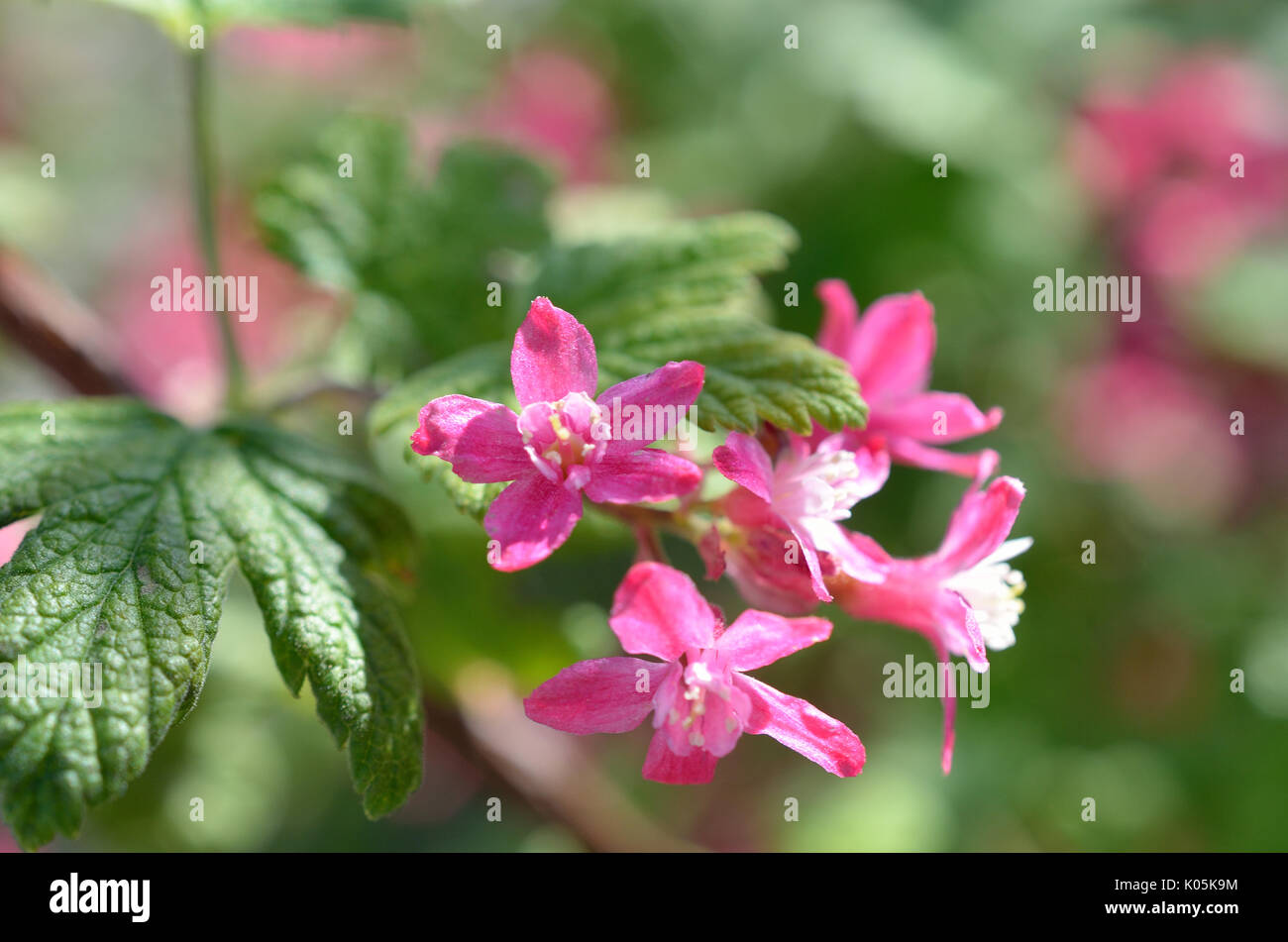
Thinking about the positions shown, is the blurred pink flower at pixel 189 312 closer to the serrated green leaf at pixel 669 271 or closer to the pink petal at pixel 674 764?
the serrated green leaf at pixel 669 271

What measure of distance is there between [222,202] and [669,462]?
280cm

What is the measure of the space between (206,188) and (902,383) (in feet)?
3.20

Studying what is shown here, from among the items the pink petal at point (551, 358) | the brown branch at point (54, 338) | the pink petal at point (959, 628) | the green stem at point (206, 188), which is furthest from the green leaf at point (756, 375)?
the brown branch at point (54, 338)

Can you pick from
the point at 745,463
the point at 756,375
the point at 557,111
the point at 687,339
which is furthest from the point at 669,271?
the point at 557,111

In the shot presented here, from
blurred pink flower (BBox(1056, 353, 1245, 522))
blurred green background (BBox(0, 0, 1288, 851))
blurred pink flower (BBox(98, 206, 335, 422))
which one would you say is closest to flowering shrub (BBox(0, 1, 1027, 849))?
blurred green background (BBox(0, 0, 1288, 851))

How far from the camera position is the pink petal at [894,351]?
1087mm

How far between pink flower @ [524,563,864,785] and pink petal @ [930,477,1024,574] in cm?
21

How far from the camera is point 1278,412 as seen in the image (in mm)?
2984

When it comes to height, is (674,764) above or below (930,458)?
below

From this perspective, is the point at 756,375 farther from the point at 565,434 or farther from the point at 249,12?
the point at 249,12

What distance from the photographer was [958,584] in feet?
3.34

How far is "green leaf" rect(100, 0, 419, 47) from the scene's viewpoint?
4.17 feet
